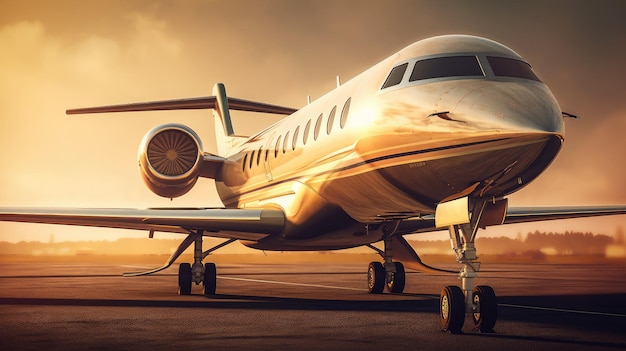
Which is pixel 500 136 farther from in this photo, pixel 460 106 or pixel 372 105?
pixel 372 105

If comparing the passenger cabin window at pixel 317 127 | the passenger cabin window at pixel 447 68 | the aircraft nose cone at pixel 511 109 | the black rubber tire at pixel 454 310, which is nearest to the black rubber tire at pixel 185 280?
the passenger cabin window at pixel 317 127

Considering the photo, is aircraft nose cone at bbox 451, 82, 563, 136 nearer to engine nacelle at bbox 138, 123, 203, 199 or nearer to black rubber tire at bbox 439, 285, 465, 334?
black rubber tire at bbox 439, 285, 465, 334

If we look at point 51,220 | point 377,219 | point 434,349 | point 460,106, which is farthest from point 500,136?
point 51,220

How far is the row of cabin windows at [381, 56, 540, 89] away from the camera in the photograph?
9031mm

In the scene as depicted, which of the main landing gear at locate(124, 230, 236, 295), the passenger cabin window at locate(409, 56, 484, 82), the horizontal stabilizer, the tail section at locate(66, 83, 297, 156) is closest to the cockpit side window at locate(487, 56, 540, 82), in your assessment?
the passenger cabin window at locate(409, 56, 484, 82)

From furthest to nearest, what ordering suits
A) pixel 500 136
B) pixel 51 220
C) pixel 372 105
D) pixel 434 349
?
pixel 51 220, pixel 372 105, pixel 500 136, pixel 434 349

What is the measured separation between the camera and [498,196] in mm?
8984

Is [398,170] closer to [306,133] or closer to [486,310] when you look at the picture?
[486,310]

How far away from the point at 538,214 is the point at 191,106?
14.1 m

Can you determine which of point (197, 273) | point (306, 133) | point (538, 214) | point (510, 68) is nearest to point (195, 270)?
point (197, 273)

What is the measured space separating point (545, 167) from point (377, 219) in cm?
413

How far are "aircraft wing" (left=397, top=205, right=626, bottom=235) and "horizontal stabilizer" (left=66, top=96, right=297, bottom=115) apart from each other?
36.3 feet

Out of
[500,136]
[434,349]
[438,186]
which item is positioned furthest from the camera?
[438,186]

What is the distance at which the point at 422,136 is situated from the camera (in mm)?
8633
